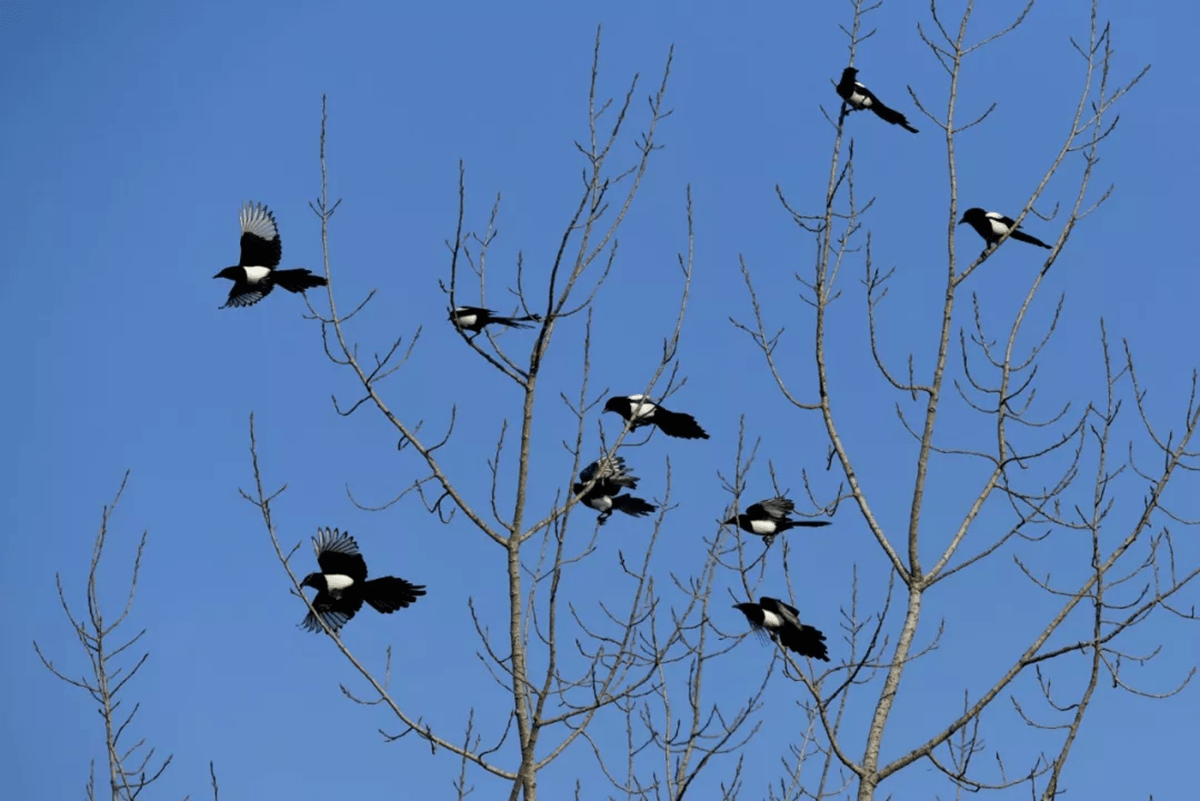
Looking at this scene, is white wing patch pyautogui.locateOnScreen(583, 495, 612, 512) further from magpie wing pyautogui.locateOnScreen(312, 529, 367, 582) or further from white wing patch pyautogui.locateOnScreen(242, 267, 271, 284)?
white wing patch pyautogui.locateOnScreen(242, 267, 271, 284)

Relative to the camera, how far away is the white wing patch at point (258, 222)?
30.8ft

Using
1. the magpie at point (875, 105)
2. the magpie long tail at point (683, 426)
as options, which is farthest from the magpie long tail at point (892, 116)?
the magpie long tail at point (683, 426)

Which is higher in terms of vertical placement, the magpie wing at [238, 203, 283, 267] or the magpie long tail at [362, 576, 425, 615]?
the magpie wing at [238, 203, 283, 267]

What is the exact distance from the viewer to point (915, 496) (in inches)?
201

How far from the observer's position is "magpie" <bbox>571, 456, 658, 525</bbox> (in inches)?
287

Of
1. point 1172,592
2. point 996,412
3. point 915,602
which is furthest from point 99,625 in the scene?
point 1172,592

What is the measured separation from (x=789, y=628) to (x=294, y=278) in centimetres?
438

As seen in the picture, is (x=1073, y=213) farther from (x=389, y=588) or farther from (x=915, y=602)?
(x=389, y=588)

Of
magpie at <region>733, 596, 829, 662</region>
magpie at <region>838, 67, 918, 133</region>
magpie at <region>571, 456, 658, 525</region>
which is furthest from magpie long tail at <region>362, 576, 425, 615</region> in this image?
magpie at <region>838, 67, 918, 133</region>

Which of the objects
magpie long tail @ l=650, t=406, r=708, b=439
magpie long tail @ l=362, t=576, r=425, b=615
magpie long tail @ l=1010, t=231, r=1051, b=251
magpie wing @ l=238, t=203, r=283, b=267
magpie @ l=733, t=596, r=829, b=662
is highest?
magpie wing @ l=238, t=203, r=283, b=267

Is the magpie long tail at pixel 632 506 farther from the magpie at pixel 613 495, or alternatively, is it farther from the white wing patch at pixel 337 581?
the white wing patch at pixel 337 581

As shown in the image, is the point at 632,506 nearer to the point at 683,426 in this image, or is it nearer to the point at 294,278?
the point at 683,426

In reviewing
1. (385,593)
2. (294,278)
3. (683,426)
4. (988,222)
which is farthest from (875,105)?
(385,593)

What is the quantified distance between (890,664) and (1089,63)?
2.58 metres
